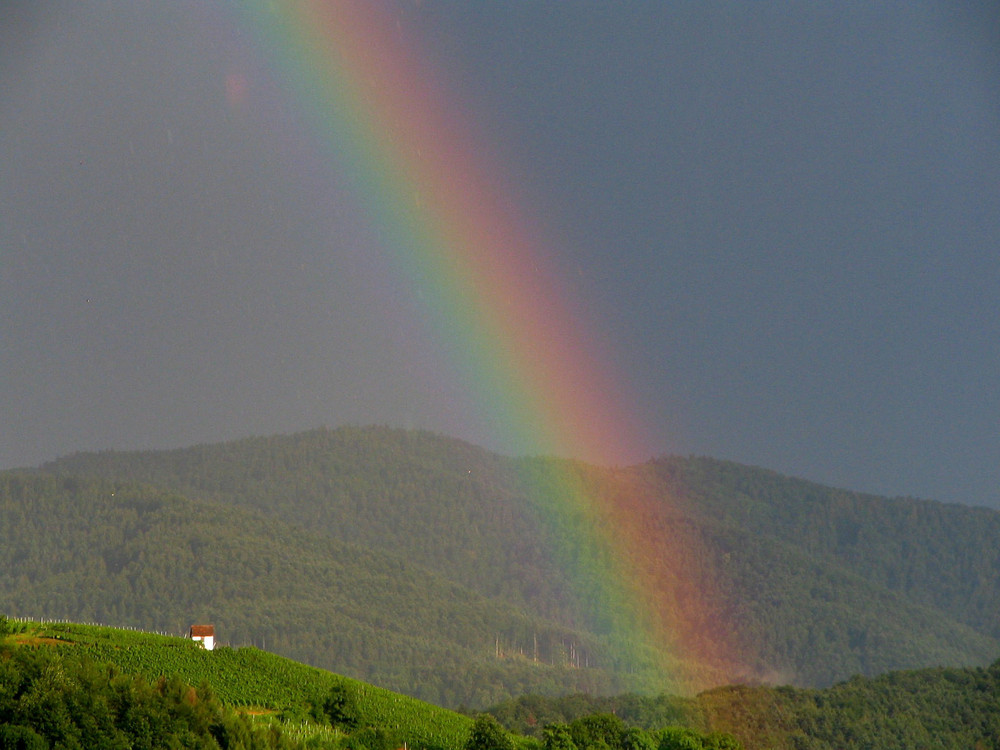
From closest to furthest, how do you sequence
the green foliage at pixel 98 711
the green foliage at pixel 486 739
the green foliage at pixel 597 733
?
the green foliage at pixel 98 711 < the green foliage at pixel 486 739 < the green foliage at pixel 597 733

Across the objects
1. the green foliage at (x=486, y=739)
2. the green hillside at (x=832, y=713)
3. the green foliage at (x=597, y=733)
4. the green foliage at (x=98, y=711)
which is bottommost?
the green foliage at (x=98, y=711)

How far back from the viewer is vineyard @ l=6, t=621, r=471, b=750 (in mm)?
58062

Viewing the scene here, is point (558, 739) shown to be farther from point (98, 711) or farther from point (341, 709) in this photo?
point (98, 711)

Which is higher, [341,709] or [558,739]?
[341,709]

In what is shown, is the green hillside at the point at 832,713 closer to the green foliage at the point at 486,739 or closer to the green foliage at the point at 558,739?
the green foliage at the point at 558,739

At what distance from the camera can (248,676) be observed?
6344 centimetres

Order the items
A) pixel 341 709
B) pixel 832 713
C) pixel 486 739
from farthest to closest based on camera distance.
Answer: pixel 832 713
pixel 341 709
pixel 486 739

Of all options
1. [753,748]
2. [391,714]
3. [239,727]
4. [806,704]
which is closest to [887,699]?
[806,704]

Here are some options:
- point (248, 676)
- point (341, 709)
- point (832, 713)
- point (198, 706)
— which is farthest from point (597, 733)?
point (832, 713)

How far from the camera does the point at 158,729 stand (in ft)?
132

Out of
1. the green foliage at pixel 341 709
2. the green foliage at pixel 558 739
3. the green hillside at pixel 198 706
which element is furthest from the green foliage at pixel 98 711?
the green foliage at pixel 558 739

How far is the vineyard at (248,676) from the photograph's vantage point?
5806cm

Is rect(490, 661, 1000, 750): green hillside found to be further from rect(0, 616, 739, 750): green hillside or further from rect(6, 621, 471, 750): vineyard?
rect(0, 616, 739, 750): green hillside

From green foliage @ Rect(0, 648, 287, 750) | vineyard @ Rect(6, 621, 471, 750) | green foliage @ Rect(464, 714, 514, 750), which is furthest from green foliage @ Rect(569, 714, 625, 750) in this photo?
green foliage @ Rect(0, 648, 287, 750)
